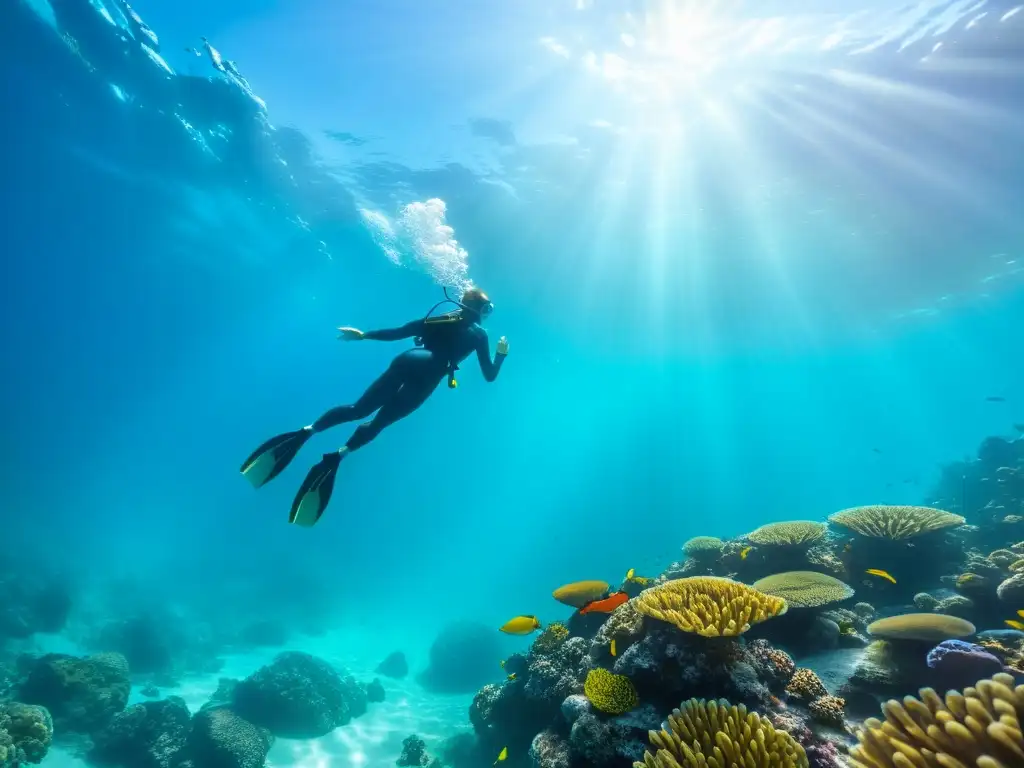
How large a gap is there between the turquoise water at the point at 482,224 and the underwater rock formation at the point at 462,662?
1659 millimetres

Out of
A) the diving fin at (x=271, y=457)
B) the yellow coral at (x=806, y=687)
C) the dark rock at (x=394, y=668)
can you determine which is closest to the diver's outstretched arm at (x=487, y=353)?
the diving fin at (x=271, y=457)

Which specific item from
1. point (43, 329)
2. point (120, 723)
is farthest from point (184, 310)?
point (120, 723)

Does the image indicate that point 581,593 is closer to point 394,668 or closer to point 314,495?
point 314,495

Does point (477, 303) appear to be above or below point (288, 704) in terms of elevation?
above

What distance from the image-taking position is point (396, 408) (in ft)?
22.3

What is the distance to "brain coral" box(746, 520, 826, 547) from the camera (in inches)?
299

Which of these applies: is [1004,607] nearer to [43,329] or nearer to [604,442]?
[43,329]

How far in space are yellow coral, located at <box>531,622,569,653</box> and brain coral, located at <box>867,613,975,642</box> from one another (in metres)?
4.46

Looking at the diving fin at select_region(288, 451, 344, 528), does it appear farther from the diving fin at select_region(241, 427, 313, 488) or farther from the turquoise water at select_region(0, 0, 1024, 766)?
the turquoise water at select_region(0, 0, 1024, 766)

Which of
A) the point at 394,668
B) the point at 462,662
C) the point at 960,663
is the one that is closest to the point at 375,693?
the point at 462,662

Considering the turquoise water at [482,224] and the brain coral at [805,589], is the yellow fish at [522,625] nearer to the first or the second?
the brain coral at [805,589]

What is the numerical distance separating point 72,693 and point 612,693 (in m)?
15.3

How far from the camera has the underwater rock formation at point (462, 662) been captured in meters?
23.8

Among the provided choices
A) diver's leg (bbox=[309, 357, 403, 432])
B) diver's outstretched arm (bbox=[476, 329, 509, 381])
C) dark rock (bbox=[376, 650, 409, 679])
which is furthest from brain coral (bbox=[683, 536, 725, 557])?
dark rock (bbox=[376, 650, 409, 679])
